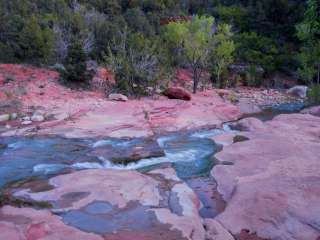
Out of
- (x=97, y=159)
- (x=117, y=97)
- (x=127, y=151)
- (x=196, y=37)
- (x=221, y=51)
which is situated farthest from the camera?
(x=221, y=51)

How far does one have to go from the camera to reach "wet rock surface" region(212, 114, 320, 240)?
5945 millimetres

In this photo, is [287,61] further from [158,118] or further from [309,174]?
[309,174]

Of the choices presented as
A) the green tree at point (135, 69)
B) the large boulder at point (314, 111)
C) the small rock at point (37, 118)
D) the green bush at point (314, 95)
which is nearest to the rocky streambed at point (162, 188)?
the small rock at point (37, 118)

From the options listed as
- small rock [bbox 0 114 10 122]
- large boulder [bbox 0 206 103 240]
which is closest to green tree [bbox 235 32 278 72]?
small rock [bbox 0 114 10 122]

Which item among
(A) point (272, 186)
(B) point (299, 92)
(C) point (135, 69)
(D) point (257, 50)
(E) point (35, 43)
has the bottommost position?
(B) point (299, 92)

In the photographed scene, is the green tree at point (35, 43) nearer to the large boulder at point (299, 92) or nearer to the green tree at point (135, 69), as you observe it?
the green tree at point (135, 69)

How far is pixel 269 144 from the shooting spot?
9.73 meters

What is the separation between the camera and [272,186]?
6.99 metres

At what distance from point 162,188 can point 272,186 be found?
186 cm

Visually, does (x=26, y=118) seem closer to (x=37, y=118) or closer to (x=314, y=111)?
(x=37, y=118)

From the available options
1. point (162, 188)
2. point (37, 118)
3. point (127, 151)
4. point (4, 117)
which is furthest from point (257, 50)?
point (162, 188)

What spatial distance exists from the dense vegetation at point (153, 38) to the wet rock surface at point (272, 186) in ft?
13.8

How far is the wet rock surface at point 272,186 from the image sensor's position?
19.5 ft

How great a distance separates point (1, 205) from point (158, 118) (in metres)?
7.14
